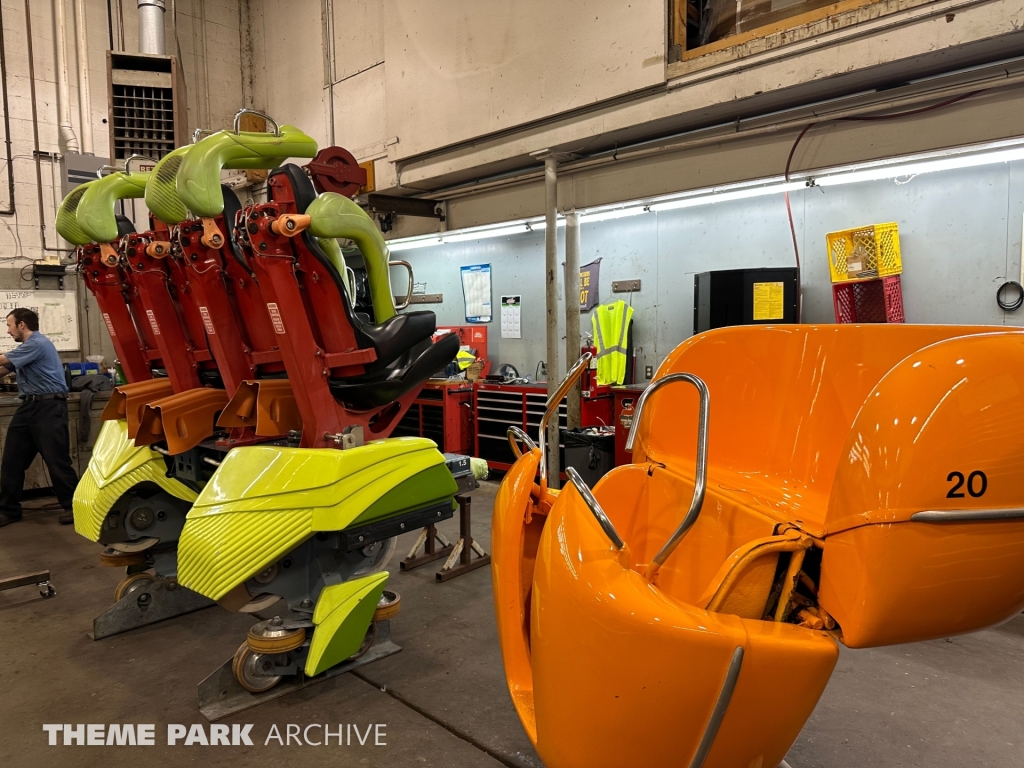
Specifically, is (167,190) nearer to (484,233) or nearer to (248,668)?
(248,668)

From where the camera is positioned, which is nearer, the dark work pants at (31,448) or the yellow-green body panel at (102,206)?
the yellow-green body panel at (102,206)

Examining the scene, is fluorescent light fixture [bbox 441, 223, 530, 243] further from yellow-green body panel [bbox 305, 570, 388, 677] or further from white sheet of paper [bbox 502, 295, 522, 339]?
yellow-green body panel [bbox 305, 570, 388, 677]

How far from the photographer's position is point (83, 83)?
680 cm

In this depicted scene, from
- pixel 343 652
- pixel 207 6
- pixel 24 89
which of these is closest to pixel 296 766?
pixel 343 652

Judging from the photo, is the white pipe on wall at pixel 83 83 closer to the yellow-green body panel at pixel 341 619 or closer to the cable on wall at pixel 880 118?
the yellow-green body panel at pixel 341 619

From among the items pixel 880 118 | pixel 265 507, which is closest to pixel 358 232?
pixel 265 507

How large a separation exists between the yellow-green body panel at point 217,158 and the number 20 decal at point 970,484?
247cm

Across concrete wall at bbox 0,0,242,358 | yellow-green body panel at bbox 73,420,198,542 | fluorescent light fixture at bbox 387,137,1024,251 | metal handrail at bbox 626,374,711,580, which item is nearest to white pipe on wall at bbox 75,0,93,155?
concrete wall at bbox 0,0,242,358

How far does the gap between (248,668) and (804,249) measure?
409 cm

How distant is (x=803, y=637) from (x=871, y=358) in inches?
32.6

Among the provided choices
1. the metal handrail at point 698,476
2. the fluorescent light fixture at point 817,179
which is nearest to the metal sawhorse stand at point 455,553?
the metal handrail at point 698,476

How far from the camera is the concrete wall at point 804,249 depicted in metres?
3.68

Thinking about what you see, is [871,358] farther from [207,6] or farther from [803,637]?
[207,6]

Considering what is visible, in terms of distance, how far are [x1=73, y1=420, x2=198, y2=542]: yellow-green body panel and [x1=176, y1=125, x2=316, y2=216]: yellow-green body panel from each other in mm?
1202
